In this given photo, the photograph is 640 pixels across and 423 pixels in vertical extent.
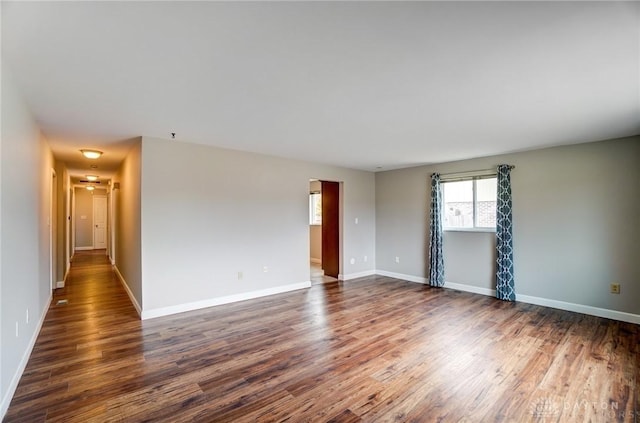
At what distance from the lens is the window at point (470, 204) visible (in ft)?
16.6

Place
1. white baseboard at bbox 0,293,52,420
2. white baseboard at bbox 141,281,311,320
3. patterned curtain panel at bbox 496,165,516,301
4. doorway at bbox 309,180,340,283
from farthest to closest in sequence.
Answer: doorway at bbox 309,180,340,283 < patterned curtain panel at bbox 496,165,516,301 < white baseboard at bbox 141,281,311,320 < white baseboard at bbox 0,293,52,420

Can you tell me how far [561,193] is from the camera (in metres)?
4.29

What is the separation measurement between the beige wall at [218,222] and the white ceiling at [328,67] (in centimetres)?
75

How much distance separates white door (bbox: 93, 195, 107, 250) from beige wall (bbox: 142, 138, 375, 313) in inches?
393

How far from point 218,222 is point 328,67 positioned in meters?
3.11

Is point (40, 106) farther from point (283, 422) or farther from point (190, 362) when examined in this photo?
point (283, 422)

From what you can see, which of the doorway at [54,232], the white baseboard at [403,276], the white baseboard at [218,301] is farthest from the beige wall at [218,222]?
the doorway at [54,232]

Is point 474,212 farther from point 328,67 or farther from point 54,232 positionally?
point 54,232

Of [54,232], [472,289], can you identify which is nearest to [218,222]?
[54,232]

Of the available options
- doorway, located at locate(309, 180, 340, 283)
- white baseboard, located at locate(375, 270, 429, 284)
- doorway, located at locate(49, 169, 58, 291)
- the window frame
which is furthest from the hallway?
the window frame

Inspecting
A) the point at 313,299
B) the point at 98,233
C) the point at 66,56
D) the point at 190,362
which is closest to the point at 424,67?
the point at 66,56

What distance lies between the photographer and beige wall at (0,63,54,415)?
202 cm

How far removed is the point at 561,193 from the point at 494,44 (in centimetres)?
359

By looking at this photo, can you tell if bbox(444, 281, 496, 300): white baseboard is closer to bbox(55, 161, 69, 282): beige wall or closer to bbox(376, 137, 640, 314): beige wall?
bbox(376, 137, 640, 314): beige wall
